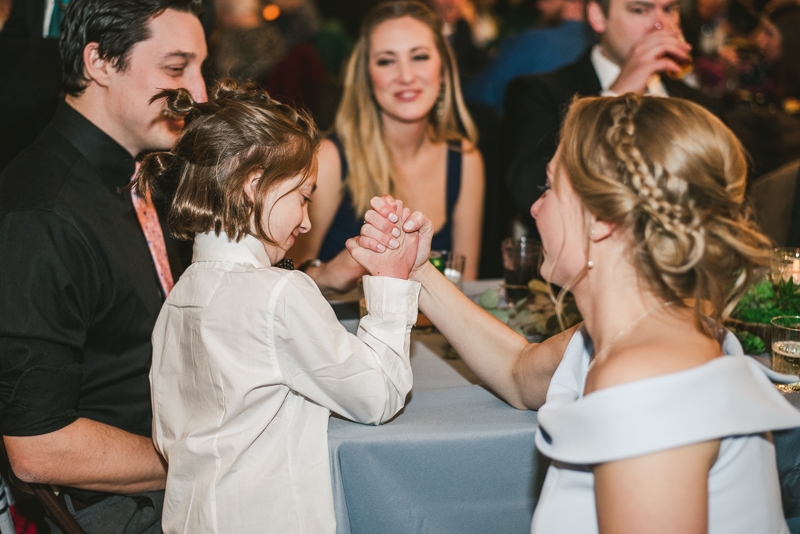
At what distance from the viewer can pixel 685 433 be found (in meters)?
0.88

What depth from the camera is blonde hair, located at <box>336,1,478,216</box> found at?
2773 mm

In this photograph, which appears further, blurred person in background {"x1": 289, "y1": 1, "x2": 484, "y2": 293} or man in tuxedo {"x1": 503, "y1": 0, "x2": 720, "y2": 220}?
blurred person in background {"x1": 289, "y1": 1, "x2": 484, "y2": 293}

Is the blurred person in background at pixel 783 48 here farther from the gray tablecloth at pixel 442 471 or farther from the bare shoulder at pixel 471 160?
the gray tablecloth at pixel 442 471

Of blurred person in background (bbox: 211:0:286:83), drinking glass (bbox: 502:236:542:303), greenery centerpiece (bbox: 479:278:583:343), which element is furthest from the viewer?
blurred person in background (bbox: 211:0:286:83)

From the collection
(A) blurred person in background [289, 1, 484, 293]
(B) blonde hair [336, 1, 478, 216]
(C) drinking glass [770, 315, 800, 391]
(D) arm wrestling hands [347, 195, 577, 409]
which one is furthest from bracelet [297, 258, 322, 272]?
(C) drinking glass [770, 315, 800, 391]

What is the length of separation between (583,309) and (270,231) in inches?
25.9

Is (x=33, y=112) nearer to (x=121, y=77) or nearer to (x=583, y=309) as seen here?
(x=121, y=77)

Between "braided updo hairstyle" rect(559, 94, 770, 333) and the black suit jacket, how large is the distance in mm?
1538

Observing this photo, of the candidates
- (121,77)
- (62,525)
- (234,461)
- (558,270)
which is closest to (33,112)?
(121,77)

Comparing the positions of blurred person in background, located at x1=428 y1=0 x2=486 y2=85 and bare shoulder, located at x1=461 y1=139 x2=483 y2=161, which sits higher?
blurred person in background, located at x1=428 y1=0 x2=486 y2=85

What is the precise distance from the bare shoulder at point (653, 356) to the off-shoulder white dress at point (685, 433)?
0.10ft

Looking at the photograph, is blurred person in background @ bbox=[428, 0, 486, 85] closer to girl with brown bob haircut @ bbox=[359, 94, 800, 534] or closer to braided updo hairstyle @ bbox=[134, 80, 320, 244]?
braided updo hairstyle @ bbox=[134, 80, 320, 244]

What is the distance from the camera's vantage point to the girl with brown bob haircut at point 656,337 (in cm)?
89

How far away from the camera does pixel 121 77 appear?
5.56ft
